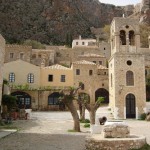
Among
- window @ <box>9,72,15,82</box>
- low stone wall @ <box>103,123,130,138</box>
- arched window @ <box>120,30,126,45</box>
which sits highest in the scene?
arched window @ <box>120,30,126,45</box>

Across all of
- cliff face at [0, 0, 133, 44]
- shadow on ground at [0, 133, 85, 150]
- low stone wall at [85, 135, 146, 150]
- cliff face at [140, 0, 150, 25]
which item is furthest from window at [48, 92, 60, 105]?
cliff face at [140, 0, 150, 25]

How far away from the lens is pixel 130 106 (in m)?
32.8

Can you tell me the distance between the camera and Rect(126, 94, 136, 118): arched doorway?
1286 inches

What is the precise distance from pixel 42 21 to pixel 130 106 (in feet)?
190

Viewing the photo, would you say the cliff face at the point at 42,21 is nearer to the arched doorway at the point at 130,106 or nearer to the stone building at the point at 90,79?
the stone building at the point at 90,79

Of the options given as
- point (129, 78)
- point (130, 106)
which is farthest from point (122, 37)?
point (130, 106)

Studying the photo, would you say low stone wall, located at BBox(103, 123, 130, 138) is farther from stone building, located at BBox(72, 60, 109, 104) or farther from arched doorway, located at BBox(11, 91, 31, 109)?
stone building, located at BBox(72, 60, 109, 104)

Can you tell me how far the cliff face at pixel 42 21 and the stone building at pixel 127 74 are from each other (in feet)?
161

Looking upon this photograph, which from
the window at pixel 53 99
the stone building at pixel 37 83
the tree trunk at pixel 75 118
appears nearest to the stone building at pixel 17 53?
the stone building at pixel 37 83

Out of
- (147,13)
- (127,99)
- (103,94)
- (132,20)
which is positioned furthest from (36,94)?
(147,13)

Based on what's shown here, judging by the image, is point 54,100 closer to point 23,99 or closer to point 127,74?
point 23,99

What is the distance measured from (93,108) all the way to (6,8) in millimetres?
67099

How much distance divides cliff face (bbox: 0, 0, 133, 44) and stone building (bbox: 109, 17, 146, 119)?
49.1 m

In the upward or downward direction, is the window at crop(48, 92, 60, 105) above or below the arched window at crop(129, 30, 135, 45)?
below
